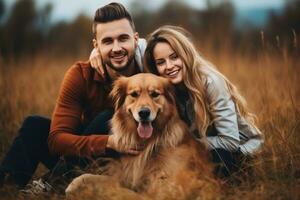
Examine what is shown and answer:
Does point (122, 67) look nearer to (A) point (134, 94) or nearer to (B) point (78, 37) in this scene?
(A) point (134, 94)

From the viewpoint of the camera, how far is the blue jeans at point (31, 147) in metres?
4.05

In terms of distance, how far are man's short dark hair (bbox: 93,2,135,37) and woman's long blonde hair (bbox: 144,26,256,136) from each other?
0.32 metres

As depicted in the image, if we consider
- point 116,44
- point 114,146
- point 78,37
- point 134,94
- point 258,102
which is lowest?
point 258,102

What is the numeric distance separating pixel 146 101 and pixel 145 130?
0.22 m

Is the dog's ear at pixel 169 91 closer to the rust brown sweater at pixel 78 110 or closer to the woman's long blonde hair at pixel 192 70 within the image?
the woman's long blonde hair at pixel 192 70

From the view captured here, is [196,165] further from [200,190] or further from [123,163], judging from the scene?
[123,163]

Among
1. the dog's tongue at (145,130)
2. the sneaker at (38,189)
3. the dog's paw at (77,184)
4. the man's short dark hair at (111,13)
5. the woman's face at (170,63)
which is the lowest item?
the sneaker at (38,189)

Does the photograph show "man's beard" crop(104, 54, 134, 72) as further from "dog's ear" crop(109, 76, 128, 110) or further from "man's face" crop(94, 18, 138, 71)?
"dog's ear" crop(109, 76, 128, 110)

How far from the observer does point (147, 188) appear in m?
3.79

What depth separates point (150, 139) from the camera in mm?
4000

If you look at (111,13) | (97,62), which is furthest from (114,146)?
(111,13)

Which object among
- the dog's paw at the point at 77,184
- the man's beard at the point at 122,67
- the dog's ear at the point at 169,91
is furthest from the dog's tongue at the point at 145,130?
the man's beard at the point at 122,67

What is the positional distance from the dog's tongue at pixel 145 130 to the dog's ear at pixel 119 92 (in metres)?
0.25

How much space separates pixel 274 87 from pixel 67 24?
8.96m
